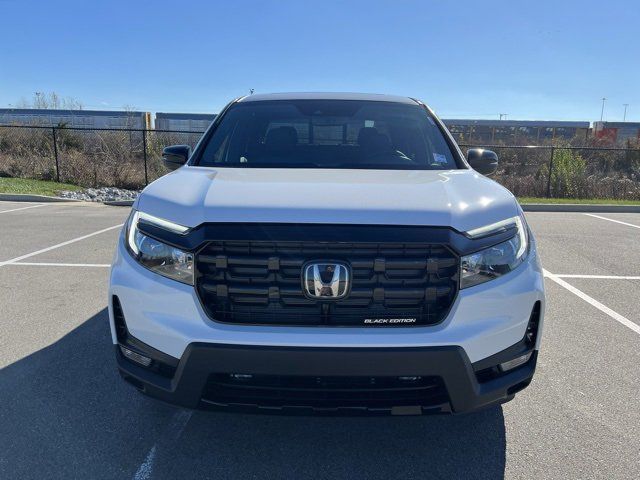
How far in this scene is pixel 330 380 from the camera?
2111 mm

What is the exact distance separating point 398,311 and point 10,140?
747 inches

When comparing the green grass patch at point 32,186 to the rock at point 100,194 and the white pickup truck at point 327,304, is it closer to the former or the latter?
the rock at point 100,194

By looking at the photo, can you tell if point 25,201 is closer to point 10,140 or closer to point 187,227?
point 10,140

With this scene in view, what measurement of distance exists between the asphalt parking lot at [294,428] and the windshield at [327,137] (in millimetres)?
1519

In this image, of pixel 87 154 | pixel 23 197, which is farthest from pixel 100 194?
pixel 87 154

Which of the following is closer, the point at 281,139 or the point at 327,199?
the point at 327,199

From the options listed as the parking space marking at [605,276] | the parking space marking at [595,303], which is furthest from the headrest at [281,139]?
the parking space marking at [605,276]

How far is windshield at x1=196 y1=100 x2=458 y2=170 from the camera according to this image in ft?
10.9

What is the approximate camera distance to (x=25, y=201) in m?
12.0

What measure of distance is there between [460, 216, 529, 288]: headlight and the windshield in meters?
0.95

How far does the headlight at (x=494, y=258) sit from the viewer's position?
2.15 meters

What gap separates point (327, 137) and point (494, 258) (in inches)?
70.6

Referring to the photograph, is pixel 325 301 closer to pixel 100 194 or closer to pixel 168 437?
pixel 168 437

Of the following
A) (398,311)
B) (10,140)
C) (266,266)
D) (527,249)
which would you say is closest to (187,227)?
(266,266)
